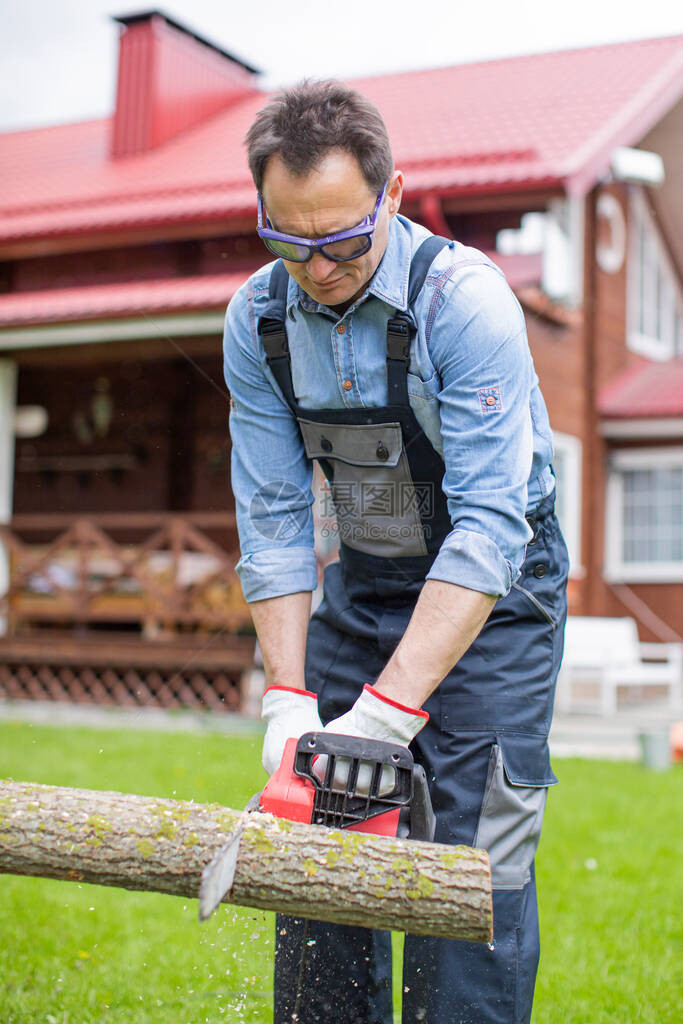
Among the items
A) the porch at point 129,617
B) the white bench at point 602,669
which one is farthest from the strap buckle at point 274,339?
the white bench at point 602,669

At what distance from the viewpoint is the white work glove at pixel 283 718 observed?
2.35 meters

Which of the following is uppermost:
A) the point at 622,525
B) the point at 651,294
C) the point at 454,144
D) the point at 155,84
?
the point at 155,84

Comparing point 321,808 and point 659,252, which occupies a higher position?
point 659,252

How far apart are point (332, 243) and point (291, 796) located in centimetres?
108

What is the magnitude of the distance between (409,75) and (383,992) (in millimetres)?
12505

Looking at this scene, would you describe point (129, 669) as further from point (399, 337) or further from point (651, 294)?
point (651, 294)

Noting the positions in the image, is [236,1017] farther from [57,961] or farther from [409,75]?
[409,75]

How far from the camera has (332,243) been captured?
218 cm

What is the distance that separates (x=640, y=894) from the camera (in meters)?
4.50

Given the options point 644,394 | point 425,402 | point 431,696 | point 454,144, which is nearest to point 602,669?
point 644,394

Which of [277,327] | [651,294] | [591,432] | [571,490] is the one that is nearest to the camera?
[277,327]

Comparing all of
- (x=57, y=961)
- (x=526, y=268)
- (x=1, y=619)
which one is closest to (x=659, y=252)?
(x=526, y=268)

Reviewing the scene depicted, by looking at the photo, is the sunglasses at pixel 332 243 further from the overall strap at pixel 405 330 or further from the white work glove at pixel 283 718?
the white work glove at pixel 283 718

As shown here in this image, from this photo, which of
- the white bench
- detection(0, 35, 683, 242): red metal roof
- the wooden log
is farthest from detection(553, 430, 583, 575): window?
the wooden log
